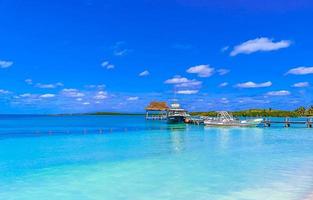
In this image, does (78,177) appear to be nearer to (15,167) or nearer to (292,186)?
(15,167)

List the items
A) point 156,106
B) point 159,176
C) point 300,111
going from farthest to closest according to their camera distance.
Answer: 1. point 300,111
2. point 156,106
3. point 159,176

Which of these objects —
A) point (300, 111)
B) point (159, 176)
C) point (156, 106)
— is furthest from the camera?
point (300, 111)

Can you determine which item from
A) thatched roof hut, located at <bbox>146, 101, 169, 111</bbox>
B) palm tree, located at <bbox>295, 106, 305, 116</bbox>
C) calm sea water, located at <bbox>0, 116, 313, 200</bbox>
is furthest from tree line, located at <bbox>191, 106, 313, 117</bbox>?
calm sea water, located at <bbox>0, 116, 313, 200</bbox>

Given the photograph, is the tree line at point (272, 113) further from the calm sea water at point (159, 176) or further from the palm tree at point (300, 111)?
the calm sea water at point (159, 176)

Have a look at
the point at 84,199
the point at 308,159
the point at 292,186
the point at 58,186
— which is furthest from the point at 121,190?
the point at 308,159

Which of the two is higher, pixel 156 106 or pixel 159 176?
Answer: pixel 156 106

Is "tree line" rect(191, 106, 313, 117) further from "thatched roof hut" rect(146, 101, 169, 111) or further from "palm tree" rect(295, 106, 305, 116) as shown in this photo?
"thatched roof hut" rect(146, 101, 169, 111)

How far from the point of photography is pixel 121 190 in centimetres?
1398

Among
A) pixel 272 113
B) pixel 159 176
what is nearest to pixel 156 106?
pixel 272 113

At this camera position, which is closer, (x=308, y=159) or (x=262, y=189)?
(x=262, y=189)

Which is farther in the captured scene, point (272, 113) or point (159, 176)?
point (272, 113)

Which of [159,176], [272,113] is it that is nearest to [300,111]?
[272,113]

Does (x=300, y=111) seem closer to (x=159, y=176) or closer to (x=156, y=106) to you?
(x=156, y=106)

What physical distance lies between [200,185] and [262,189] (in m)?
2.29
